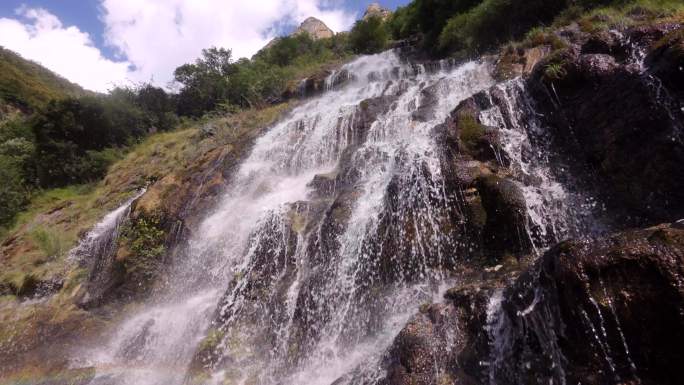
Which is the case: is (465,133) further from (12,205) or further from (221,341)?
(12,205)

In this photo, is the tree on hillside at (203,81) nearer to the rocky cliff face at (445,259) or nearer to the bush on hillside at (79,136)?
the bush on hillside at (79,136)

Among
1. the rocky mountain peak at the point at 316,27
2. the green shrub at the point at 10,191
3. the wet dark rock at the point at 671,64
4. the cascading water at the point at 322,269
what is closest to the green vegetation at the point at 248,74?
the green shrub at the point at 10,191

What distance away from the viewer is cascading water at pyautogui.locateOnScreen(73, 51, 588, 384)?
5.54m

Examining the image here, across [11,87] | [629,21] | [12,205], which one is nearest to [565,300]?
[629,21]

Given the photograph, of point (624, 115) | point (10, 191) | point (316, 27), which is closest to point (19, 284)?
point (10, 191)

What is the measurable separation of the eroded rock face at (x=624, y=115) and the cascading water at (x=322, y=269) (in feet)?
2.11

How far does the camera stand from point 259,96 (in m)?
20.7

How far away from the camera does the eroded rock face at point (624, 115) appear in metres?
4.92

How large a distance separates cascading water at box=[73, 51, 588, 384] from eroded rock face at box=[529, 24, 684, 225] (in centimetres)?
64

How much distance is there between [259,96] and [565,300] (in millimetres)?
19767

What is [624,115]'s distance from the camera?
5.52 metres

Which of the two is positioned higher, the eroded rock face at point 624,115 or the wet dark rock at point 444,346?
the eroded rock face at point 624,115

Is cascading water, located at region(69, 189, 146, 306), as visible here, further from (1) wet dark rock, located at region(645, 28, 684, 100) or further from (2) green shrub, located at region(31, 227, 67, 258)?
(1) wet dark rock, located at region(645, 28, 684, 100)

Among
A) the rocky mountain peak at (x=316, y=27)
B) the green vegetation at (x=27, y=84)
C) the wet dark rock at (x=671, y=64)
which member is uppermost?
the rocky mountain peak at (x=316, y=27)
